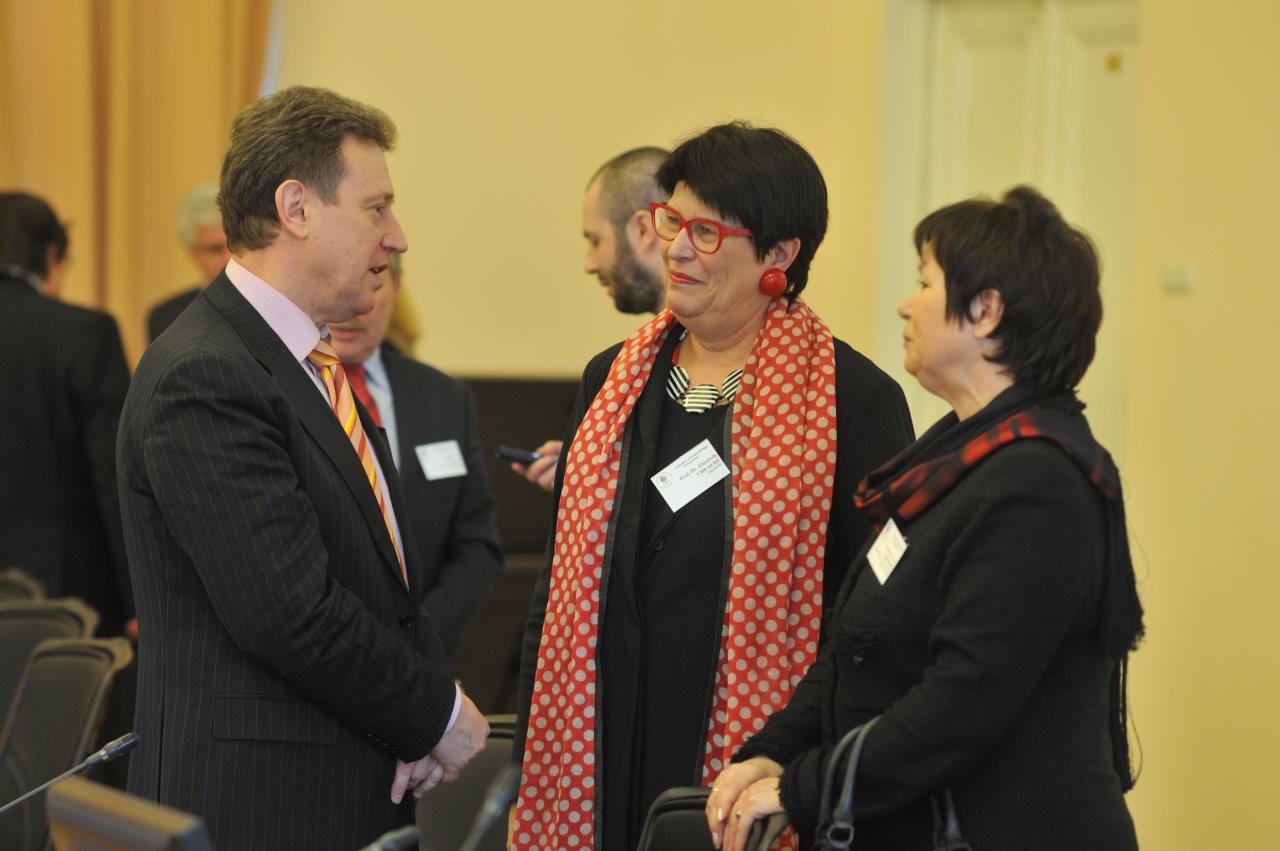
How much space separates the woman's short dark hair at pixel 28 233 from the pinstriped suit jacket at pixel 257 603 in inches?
96.4

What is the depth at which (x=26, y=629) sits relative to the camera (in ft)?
10.4

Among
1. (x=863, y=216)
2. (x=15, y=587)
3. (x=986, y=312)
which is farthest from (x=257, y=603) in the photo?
(x=863, y=216)

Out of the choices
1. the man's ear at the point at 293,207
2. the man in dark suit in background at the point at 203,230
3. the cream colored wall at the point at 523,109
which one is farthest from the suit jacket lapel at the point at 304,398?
the cream colored wall at the point at 523,109

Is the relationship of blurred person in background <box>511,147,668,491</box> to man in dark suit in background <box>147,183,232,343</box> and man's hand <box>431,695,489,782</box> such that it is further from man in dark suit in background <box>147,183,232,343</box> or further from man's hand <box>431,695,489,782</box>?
man in dark suit in background <box>147,183,232,343</box>

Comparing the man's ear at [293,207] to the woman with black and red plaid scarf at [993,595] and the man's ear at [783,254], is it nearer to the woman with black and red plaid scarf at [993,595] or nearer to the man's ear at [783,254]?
the man's ear at [783,254]

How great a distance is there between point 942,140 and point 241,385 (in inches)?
139

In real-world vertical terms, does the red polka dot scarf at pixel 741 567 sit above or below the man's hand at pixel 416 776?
above

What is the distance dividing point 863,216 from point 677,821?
317 cm

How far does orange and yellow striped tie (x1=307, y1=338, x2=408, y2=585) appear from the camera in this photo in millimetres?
2252

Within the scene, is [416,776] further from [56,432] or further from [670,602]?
[56,432]

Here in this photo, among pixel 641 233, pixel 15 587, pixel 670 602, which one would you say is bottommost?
pixel 15 587

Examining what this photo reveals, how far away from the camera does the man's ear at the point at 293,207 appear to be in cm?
213

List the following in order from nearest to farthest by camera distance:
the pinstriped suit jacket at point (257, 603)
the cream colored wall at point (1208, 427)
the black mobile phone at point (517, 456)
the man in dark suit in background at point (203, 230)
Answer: the pinstriped suit jacket at point (257, 603)
the black mobile phone at point (517, 456)
the cream colored wall at point (1208, 427)
the man in dark suit in background at point (203, 230)

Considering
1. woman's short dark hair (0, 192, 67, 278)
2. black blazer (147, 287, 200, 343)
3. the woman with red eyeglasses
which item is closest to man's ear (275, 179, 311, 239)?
the woman with red eyeglasses
